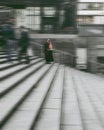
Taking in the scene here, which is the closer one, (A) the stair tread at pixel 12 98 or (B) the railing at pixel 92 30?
(A) the stair tread at pixel 12 98

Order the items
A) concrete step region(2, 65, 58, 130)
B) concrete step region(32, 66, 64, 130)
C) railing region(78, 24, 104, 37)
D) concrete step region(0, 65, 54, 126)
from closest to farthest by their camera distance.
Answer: concrete step region(2, 65, 58, 130) < concrete step region(0, 65, 54, 126) < concrete step region(32, 66, 64, 130) < railing region(78, 24, 104, 37)

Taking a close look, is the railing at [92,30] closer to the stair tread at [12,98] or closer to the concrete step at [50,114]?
the concrete step at [50,114]

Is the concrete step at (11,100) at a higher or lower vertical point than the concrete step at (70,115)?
higher

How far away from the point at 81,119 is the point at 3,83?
2.03 m

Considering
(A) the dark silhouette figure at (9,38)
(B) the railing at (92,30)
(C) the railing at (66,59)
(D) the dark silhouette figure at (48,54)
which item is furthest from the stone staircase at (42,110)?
(B) the railing at (92,30)

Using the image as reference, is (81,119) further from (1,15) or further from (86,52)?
(86,52)

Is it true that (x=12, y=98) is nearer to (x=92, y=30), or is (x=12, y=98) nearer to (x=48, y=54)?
(x=48, y=54)

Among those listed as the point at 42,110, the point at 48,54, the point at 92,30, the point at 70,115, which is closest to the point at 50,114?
the point at 42,110

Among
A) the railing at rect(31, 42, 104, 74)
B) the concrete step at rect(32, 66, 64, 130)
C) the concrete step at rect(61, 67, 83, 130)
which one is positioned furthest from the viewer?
the railing at rect(31, 42, 104, 74)

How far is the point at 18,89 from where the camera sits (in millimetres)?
8188

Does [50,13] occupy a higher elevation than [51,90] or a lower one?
higher

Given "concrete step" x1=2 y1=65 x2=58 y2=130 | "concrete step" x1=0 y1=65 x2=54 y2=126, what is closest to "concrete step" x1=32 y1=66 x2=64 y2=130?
"concrete step" x1=2 y1=65 x2=58 y2=130

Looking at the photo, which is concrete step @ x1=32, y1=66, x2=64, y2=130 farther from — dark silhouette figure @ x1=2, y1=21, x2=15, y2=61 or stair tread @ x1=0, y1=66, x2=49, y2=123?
dark silhouette figure @ x1=2, y1=21, x2=15, y2=61

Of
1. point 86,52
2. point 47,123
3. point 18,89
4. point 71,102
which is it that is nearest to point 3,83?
point 18,89
